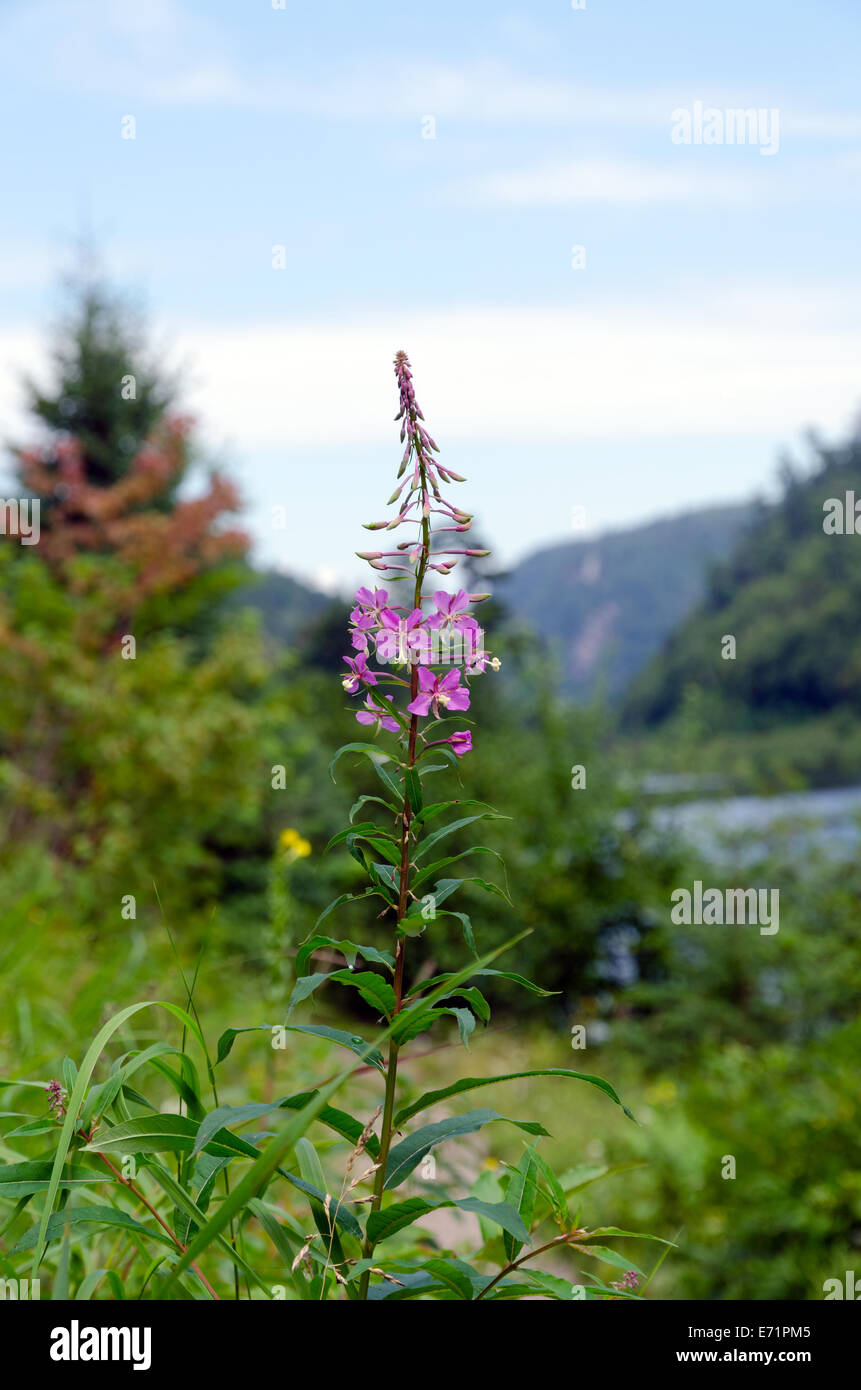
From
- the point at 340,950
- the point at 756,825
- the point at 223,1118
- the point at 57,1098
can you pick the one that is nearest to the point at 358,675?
the point at 340,950

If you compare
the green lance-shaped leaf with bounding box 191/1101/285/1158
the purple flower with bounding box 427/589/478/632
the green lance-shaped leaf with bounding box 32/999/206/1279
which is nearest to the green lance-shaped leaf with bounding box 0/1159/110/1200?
the green lance-shaped leaf with bounding box 32/999/206/1279

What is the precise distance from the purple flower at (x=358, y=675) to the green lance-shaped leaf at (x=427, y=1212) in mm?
480

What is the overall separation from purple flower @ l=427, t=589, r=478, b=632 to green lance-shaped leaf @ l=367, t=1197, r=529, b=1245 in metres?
0.52

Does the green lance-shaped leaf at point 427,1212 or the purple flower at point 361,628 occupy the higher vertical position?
the purple flower at point 361,628

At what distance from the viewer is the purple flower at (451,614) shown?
960mm

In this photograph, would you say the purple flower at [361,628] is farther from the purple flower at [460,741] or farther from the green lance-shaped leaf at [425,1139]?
the green lance-shaped leaf at [425,1139]

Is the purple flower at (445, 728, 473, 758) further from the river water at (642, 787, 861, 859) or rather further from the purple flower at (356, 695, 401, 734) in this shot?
the river water at (642, 787, 861, 859)

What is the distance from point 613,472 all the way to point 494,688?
3.70m

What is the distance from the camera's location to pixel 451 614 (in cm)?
98

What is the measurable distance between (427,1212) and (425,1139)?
0.25 ft

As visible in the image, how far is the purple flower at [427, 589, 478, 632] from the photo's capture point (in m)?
0.96

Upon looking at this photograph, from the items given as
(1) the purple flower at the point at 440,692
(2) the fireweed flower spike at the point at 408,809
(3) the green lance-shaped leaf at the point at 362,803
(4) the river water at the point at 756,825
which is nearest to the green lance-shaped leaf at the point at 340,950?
(2) the fireweed flower spike at the point at 408,809

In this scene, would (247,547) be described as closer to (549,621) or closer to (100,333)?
(100,333)

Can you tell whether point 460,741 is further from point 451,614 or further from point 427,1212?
point 427,1212
